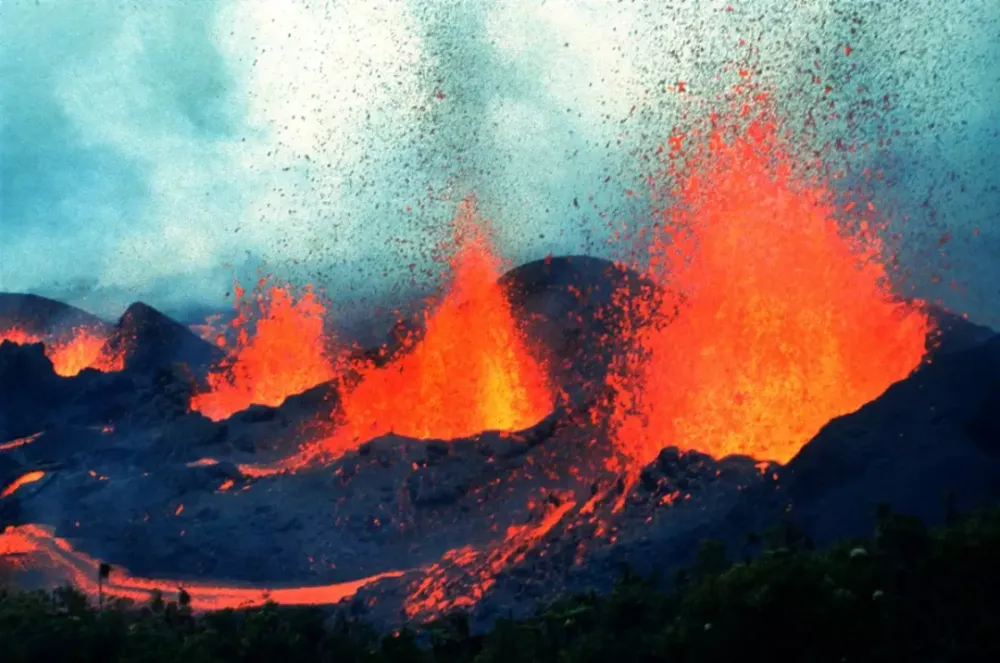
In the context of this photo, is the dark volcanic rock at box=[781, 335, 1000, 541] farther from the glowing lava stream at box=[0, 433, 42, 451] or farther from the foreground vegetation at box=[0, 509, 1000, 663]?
the glowing lava stream at box=[0, 433, 42, 451]

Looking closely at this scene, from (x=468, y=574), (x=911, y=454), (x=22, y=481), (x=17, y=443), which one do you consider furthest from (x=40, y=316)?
(x=911, y=454)

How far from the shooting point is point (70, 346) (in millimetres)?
130625

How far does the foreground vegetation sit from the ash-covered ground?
4.67m

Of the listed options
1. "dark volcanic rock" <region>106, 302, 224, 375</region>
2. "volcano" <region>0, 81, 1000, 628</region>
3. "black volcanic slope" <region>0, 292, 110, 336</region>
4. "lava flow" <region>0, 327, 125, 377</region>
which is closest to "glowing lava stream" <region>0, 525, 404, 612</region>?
"volcano" <region>0, 81, 1000, 628</region>

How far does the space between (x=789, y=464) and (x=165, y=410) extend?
5243 centimetres

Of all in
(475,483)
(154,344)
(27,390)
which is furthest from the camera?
(154,344)

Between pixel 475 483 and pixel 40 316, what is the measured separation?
96.3 m

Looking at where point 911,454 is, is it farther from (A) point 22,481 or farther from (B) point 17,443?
(B) point 17,443

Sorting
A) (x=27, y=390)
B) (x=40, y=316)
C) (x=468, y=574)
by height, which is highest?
(x=40, y=316)

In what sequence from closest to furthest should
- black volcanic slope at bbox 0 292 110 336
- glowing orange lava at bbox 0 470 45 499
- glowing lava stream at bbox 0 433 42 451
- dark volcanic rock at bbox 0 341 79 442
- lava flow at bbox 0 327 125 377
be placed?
1. glowing orange lava at bbox 0 470 45 499
2. glowing lava stream at bbox 0 433 42 451
3. dark volcanic rock at bbox 0 341 79 442
4. lava flow at bbox 0 327 125 377
5. black volcanic slope at bbox 0 292 110 336

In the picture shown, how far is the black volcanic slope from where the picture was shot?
13475 centimetres

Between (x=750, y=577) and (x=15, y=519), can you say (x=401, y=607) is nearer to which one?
(x=750, y=577)

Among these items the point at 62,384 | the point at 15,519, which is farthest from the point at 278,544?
the point at 62,384

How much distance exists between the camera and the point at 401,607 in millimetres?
47156
